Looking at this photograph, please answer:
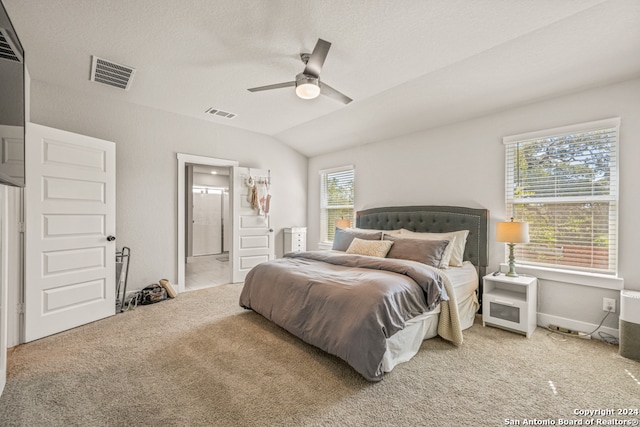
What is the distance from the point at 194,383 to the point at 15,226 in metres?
2.26

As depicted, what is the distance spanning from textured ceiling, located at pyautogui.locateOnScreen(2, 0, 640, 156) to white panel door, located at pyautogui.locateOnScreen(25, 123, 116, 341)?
2.80ft

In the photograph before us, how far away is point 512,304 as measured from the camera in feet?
8.88

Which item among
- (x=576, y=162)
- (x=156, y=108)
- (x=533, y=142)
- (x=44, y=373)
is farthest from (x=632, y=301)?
(x=156, y=108)

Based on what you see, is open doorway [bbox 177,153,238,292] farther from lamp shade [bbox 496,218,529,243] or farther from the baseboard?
the baseboard

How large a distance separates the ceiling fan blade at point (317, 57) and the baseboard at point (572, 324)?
10.8 ft

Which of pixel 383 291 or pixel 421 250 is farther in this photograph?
pixel 421 250

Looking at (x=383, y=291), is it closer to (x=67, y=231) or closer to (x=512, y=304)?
(x=512, y=304)

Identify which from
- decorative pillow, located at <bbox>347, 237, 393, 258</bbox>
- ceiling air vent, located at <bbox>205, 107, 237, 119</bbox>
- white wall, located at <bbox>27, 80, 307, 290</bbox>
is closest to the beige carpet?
decorative pillow, located at <bbox>347, 237, 393, 258</bbox>

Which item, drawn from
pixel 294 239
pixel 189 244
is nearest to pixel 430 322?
pixel 294 239

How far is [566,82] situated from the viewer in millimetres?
2654

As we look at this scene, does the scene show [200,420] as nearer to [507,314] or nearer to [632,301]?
[507,314]

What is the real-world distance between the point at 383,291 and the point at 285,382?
915 mm

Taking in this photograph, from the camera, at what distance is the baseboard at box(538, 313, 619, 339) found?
8.36ft

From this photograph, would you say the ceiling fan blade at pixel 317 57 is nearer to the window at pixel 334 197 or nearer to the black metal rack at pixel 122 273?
the window at pixel 334 197
